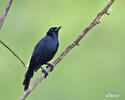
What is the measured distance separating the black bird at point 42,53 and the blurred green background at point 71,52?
2.62 meters

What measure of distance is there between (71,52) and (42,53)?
407cm

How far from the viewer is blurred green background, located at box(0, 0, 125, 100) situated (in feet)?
23.6

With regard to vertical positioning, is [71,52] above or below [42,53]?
below

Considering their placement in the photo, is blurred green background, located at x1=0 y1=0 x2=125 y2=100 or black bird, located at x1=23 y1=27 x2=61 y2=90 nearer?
black bird, located at x1=23 y1=27 x2=61 y2=90

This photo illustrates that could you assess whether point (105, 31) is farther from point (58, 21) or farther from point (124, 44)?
point (58, 21)

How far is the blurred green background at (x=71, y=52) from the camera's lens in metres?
7.19

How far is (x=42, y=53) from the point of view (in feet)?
13.0

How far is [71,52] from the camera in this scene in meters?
8.02

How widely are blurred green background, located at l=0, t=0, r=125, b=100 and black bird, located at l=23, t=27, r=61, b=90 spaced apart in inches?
103

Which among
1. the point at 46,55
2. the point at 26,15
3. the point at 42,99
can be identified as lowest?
the point at 42,99

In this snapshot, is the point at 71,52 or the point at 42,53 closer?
the point at 42,53

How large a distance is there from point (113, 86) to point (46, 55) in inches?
130

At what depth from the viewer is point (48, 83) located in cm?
712

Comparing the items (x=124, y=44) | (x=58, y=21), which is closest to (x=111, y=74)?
(x=124, y=44)
